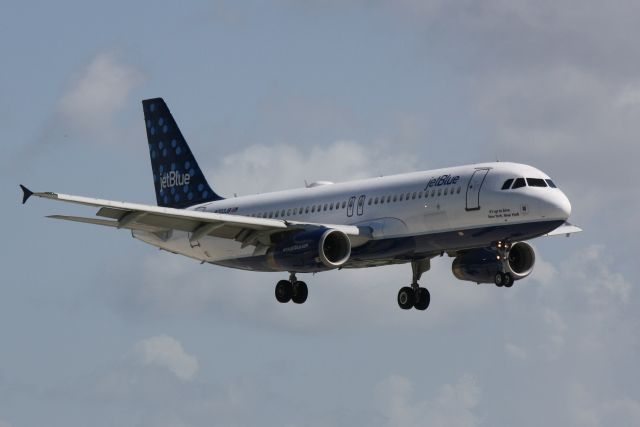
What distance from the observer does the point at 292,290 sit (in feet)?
251

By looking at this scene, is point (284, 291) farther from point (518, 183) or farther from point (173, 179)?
point (173, 179)

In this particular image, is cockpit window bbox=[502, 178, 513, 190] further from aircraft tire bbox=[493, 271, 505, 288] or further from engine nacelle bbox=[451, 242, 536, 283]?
engine nacelle bbox=[451, 242, 536, 283]

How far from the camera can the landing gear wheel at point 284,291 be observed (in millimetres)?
76500

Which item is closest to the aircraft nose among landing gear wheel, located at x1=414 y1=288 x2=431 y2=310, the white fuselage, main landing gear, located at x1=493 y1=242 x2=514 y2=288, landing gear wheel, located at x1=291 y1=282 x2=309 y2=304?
the white fuselage

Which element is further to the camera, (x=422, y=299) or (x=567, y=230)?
(x=422, y=299)

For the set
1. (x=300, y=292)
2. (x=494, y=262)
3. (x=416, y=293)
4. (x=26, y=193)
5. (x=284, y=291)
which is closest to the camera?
(x=26, y=193)

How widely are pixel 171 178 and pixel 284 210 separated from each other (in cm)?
1190

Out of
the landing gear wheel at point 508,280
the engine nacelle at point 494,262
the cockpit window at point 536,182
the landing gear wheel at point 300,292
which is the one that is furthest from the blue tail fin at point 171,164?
the cockpit window at point 536,182

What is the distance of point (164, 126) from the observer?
9069 cm

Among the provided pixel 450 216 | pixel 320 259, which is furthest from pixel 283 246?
pixel 450 216

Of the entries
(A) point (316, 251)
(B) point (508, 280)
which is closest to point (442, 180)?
(B) point (508, 280)

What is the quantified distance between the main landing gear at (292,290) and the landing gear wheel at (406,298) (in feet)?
15.1

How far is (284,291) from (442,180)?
1030 centimetres

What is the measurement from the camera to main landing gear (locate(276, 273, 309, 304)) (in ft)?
251
